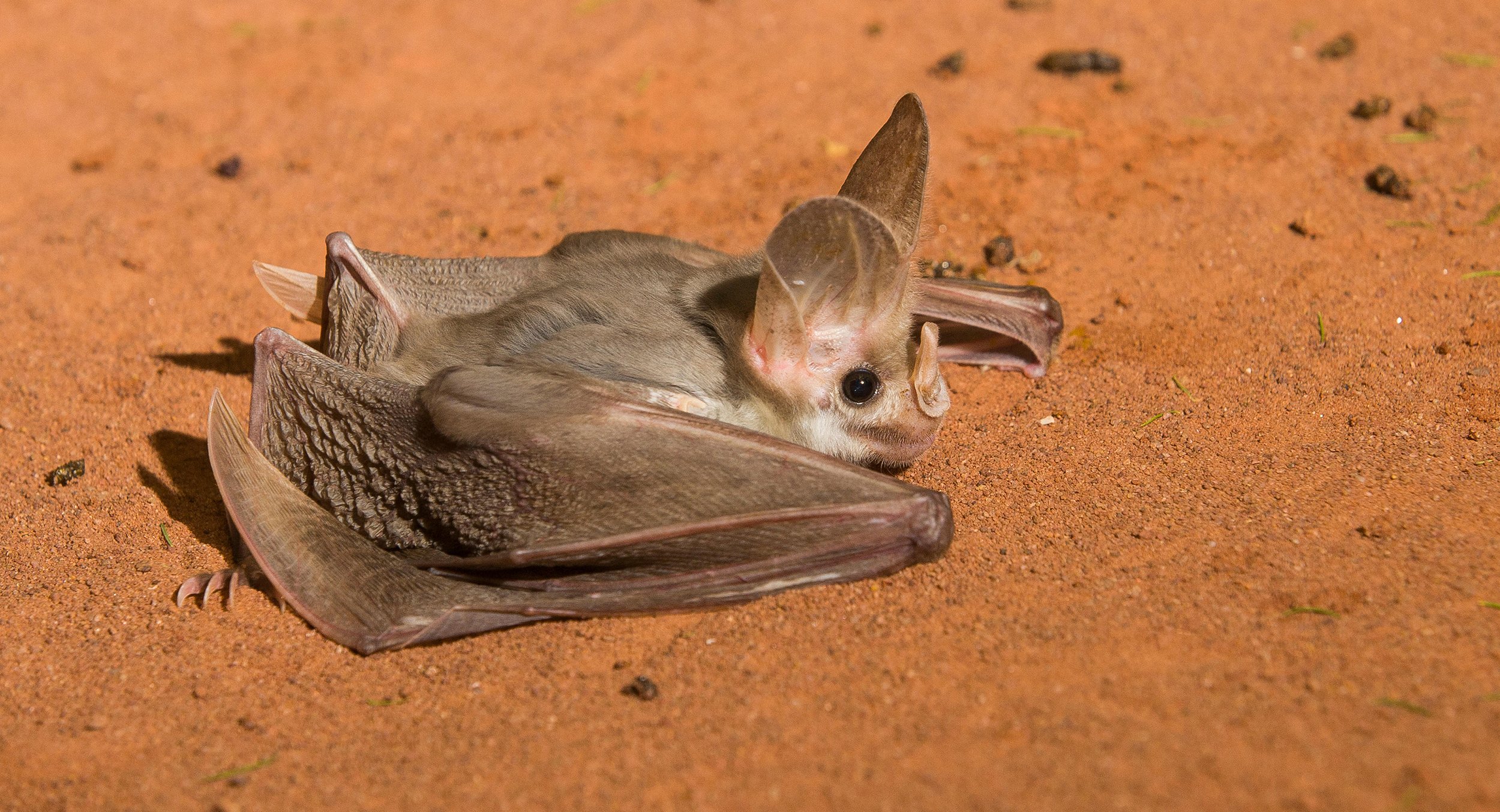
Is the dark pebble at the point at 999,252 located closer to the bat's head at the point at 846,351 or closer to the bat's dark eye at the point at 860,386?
the bat's head at the point at 846,351

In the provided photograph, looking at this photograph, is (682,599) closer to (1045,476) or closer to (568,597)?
(568,597)

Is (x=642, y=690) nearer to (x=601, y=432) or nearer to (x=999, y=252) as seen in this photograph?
(x=601, y=432)

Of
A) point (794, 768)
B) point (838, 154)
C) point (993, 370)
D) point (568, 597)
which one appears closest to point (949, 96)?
point (838, 154)

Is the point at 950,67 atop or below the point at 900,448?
atop

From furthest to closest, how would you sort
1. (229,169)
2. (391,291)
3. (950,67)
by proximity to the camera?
(950,67) → (229,169) → (391,291)

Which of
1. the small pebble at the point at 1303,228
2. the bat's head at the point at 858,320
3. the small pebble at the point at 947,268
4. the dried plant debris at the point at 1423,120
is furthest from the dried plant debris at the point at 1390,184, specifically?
the bat's head at the point at 858,320

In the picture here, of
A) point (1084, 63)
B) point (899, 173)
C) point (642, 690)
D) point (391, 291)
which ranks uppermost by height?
point (899, 173)

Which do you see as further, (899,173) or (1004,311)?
(1004,311)

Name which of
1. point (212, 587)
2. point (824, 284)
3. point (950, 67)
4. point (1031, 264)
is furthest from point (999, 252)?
point (212, 587)
